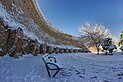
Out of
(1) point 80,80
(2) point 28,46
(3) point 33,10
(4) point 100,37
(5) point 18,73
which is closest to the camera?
(5) point 18,73

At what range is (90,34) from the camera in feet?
125

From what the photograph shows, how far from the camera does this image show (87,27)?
44312 mm

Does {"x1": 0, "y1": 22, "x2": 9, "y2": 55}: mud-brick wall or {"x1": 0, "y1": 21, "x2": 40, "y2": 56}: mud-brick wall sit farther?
{"x1": 0, "y1": 21, "x2": 40, "y2": 56}: mud-brick wall

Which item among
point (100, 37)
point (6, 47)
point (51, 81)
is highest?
point (100, 37)

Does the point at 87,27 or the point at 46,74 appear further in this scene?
the point at 87,27

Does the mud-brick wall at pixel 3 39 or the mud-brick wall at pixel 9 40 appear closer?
the mud-brick wall at pixel 3 39

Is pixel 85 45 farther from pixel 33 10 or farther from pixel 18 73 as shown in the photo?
pixel 18 73

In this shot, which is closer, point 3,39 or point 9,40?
point 3,39

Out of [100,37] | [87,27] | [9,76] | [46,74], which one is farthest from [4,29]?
[87,27]

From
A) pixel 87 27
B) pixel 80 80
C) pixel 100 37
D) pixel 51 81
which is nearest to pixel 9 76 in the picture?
pixel 51 81

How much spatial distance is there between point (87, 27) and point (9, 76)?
3965cm

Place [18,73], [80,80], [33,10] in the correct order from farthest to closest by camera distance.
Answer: [33,10], [80,80], [18,73]

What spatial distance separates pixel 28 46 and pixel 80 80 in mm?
7173

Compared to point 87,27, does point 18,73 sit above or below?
below
